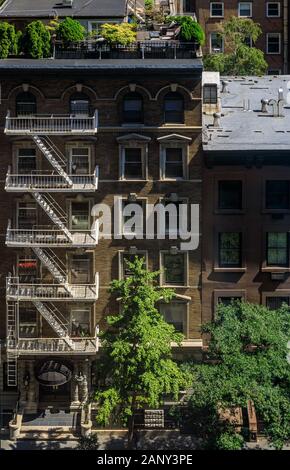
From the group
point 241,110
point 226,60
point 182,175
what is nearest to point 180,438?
point 182,175

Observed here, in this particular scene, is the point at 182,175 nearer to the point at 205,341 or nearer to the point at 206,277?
the point at 206,277

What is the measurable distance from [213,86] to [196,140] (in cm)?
435

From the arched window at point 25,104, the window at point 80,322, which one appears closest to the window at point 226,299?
the window at point 80,322

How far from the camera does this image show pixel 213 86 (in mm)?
41875

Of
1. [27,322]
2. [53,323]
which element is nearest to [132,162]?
[53,323]

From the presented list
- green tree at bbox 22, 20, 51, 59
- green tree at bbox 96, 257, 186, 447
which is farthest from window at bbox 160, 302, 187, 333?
green tree at bbox 22, 20, 51, 59

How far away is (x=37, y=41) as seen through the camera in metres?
38.9

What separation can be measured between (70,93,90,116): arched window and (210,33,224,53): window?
38310 mm

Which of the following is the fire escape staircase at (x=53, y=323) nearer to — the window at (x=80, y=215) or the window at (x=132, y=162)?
the window at (x=80, y=215)

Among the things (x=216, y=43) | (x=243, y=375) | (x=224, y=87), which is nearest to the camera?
(x=243, y=375)

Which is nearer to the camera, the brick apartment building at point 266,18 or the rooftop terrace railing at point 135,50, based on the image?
the rooftop terrace railing at point 135,50

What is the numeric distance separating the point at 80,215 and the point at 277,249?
10.4 meters

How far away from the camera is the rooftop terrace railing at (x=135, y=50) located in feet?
129

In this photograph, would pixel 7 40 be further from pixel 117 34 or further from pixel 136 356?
pixel 136 356
